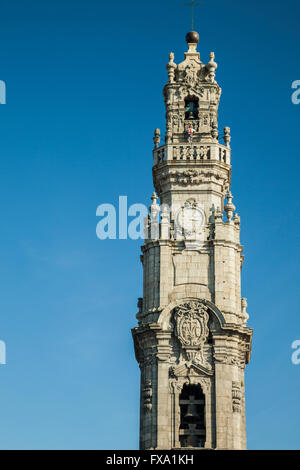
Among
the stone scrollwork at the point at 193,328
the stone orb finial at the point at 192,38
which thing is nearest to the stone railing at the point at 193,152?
the stone orb finial at the point at 192,38

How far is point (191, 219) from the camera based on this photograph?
6825 cm

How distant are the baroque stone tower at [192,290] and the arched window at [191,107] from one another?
2.4 inches

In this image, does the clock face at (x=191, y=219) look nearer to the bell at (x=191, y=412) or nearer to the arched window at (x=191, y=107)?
the arched window at (x=191, y=107)

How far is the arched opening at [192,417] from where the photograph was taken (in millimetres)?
63250

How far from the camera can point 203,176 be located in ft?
228

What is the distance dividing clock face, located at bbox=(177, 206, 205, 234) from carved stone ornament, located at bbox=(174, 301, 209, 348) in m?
4.61

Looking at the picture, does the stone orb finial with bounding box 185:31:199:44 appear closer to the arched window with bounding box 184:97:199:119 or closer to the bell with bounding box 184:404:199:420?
the arched window with bounding box 184:97:199:119

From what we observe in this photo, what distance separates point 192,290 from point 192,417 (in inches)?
276

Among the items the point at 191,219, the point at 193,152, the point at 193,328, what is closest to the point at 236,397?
the point at 193,328

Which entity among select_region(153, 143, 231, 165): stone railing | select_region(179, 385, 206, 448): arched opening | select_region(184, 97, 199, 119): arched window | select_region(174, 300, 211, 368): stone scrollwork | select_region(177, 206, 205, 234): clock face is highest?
select_region(184, 97, 199, 119): arched window

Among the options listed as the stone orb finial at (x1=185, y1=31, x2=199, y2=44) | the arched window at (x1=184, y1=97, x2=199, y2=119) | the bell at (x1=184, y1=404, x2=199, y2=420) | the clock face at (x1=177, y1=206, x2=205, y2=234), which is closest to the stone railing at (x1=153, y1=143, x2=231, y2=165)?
the arched window at (x1=184, y1=97, x2=199, y2=119)

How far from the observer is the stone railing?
6994 centimetres

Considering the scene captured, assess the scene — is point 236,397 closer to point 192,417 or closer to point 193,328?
point 192,417
